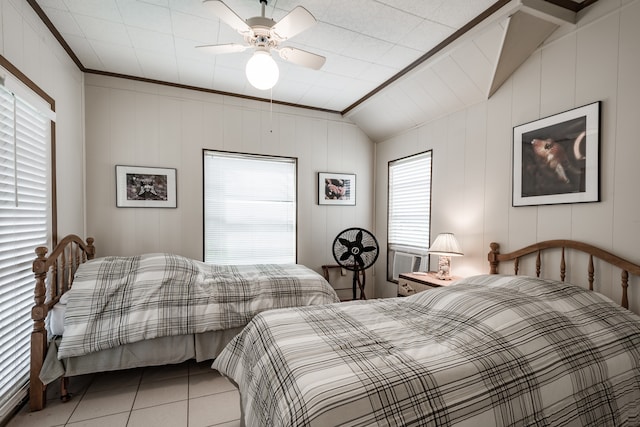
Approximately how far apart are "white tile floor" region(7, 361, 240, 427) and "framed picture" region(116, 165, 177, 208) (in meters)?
1.57

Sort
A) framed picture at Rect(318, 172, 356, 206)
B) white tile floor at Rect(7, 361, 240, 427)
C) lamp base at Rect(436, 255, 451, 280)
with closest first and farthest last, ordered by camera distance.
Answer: white tile floor at Rect(7, 361, 240, 427), lamp base at Rect(436, 255, 451, 280), framed picture at Rect(318, 172, 356, 206)

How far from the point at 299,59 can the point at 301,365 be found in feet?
6.18

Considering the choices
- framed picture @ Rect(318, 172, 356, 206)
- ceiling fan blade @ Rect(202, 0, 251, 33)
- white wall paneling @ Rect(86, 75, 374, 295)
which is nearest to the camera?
ceiling fan blade @ Rect(202, 0, 251, 33)

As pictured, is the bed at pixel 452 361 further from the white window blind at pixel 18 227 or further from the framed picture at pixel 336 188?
the framed picture at pixel 336 188

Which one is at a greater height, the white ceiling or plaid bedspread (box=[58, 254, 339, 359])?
the white ceiling

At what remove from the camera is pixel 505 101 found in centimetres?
252

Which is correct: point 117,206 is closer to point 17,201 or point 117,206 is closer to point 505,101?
point 17,201

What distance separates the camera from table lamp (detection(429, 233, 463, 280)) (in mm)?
2701

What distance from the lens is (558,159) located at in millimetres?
2109

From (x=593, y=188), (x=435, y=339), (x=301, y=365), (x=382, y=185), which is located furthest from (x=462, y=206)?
(x=301, y=365)

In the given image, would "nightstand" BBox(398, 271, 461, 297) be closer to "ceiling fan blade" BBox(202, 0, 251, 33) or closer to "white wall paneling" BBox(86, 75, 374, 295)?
"white wall paneling" BBox(86, 75, 374, 295)

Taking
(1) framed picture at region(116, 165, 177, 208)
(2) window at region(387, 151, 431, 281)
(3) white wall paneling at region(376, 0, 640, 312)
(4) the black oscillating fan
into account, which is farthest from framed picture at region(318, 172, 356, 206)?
(1) framed picture at region(116, 165, 177, 208)

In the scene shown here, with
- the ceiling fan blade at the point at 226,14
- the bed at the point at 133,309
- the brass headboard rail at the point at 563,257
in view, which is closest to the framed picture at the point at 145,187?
the bed at the point at 133,309

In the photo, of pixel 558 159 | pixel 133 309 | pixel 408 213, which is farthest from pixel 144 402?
pixel 558 159
